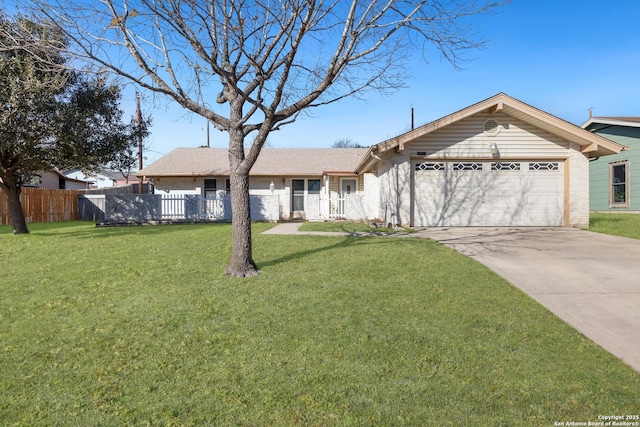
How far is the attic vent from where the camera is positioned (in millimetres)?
13219

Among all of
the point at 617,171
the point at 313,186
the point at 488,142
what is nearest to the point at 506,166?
the point at 488,142

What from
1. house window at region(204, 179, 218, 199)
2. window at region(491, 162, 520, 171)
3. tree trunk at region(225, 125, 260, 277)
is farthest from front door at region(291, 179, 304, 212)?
tree trunk at region(225, 125, 260, 277)

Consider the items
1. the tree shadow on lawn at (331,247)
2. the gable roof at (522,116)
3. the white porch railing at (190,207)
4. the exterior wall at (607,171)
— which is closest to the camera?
the tree shadow on lawn at (331,247)

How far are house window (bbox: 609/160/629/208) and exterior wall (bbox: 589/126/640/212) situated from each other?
0.62 feet

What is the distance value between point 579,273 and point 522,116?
27.2 feet

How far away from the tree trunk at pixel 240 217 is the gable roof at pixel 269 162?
12.8m

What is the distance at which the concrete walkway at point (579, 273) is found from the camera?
158 inches

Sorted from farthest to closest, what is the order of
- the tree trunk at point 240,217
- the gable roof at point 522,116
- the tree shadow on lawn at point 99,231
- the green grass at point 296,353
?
the tree shadow on lawn at point 99,231
the gable roof at point 522,116
the tree trunk at point 240,217
the green grass at point 296,353

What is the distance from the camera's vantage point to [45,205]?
21.4 metres

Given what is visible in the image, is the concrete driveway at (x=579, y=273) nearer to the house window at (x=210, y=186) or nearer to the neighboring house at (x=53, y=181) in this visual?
the house window at (x=210, y=186)

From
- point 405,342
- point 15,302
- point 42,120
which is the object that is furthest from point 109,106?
point 405,342

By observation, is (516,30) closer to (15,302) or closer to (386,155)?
(386,155)

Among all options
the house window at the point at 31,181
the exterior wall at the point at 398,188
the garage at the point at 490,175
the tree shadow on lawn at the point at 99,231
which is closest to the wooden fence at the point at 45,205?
the house window at the point at 31,181

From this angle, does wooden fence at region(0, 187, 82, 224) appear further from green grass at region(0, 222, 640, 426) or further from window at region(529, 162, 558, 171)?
window at region(529, 162, 558, 171)
